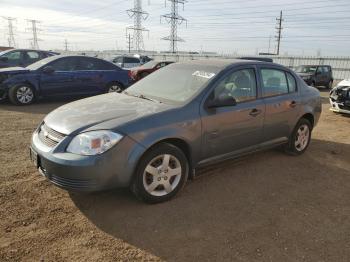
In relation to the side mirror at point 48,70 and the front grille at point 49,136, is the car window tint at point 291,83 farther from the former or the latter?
the side mirror at point 48,70

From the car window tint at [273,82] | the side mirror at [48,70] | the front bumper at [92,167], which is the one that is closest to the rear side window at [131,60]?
the side mirror at [48,70]

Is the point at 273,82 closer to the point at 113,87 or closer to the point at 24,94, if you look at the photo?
the point at 113,87

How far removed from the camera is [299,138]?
18.8ft

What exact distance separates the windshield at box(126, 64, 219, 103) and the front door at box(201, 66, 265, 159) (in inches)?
9.4

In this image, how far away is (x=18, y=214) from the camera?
3.50m

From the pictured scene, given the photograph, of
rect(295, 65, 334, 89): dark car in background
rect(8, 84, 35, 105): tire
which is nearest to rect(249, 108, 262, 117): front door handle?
rect(8, 84, 35, 105): tire

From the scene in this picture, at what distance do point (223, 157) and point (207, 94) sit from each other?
869mm

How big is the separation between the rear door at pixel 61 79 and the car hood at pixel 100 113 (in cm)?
598

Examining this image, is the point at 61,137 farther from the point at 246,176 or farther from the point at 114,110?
the point at 246,176

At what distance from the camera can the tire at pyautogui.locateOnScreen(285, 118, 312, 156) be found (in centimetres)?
562

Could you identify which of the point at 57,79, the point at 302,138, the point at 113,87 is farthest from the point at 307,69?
the point at 302,138

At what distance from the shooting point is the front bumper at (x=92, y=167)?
3.29 metres

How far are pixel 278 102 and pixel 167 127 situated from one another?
7.13ft

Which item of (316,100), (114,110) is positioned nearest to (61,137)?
(114,110)
